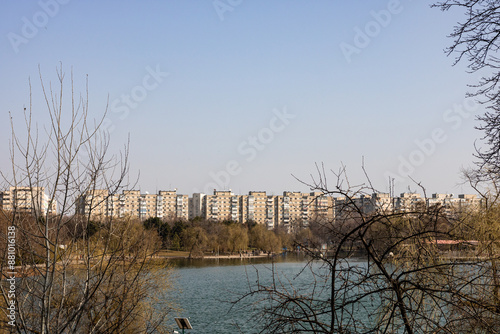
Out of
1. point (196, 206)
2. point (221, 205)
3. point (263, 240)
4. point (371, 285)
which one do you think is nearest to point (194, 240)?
point (263, 240)

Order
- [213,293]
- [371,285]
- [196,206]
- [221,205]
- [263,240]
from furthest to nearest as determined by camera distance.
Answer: [196,206], [221,205], [263,240], [213,293], [371,285]

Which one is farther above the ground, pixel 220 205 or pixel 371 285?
pixel 220 205

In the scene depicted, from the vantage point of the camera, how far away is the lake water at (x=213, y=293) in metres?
21.2

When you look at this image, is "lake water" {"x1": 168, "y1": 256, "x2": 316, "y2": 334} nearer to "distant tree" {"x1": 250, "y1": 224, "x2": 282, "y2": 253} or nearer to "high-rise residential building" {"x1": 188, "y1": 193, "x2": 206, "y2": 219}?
"distant tree" {"x1": 250, "y1": 224, "x2": 282, "y2": 253}

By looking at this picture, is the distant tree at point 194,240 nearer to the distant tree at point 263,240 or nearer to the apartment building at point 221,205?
the distant tree at point 263,240

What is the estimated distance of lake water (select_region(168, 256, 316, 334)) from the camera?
833 inches

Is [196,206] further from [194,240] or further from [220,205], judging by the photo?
[194,240]

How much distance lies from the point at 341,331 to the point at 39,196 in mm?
2730

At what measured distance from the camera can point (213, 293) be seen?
31719 millimetres

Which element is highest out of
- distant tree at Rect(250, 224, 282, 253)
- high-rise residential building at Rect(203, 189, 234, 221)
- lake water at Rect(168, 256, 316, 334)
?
high-rise residential building at Rect(203, 189, 234, 221)

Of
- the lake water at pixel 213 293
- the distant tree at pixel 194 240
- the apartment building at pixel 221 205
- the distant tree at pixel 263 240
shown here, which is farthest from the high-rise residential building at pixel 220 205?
the lake water at pixel 213 293

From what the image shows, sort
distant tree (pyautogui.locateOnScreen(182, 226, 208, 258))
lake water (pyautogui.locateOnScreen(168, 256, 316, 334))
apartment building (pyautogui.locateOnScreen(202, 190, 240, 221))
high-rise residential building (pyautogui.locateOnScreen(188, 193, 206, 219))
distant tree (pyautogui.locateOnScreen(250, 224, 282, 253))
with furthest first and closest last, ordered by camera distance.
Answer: high-rise residential building (pyautogui.locateOnScreen(188, 193, 206, 219)) → apartment building (pyautogui.locateOnScreen(202, 190, 240, 221)) → distant tree (pyautogui.locateOnScreen(250, 224, 282, 253)) → distant tree (pyautogui.locateOnScreen(182, 226, 208, 258)) → lake water (pyautogui.locateOnScreen(168, 256, 316, 334))

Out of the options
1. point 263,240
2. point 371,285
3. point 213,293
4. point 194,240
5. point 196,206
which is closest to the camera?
point 371,285

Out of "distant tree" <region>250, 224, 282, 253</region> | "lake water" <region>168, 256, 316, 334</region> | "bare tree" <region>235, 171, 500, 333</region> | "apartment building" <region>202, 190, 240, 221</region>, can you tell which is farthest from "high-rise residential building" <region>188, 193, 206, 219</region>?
"bare tree" <region>235, 171, 500, 333</region>
